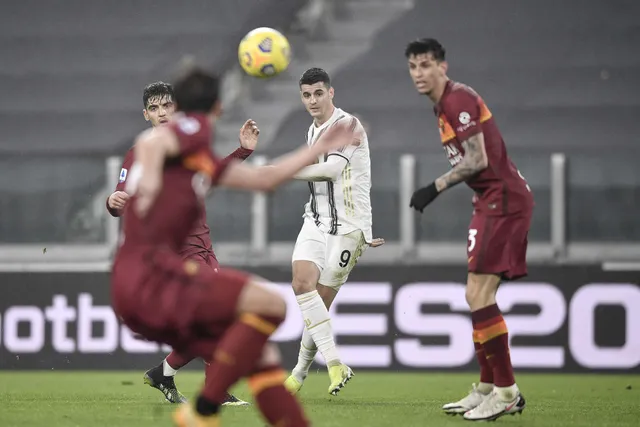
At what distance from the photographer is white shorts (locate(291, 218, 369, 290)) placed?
315 inches

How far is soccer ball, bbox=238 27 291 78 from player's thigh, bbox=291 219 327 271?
3.92 feet

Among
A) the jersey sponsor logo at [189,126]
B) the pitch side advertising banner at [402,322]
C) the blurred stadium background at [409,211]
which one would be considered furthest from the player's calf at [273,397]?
the blurred stadium background at [409,211]

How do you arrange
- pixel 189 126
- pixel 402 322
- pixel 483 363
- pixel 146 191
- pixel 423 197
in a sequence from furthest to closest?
pixel 402 322, pixel 483 363, pixel 423 197, pixel 189 126, pixel 146 191

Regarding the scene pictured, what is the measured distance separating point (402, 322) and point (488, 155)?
4529 mm

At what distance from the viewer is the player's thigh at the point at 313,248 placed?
800 cm

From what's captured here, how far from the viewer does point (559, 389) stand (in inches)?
A: 363

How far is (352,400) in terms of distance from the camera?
8039mm

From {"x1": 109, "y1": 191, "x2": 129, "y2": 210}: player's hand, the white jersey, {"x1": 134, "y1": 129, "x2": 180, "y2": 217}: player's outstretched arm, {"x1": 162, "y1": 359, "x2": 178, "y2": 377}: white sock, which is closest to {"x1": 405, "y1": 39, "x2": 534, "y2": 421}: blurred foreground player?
the white jersey

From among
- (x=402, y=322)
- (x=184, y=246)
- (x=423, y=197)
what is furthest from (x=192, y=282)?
(x=402, y=322)

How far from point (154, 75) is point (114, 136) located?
0.99 meters

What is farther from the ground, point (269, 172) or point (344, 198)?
point (269, 172)

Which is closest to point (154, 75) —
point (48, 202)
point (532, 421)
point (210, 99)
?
point (48, 202)

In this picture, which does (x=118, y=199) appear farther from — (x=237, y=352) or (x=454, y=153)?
(x=237, y=352)

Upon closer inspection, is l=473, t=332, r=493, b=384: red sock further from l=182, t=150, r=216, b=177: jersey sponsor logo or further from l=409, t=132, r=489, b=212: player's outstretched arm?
l=182, t=150, r=216, b=177: jersey sponsor logo
